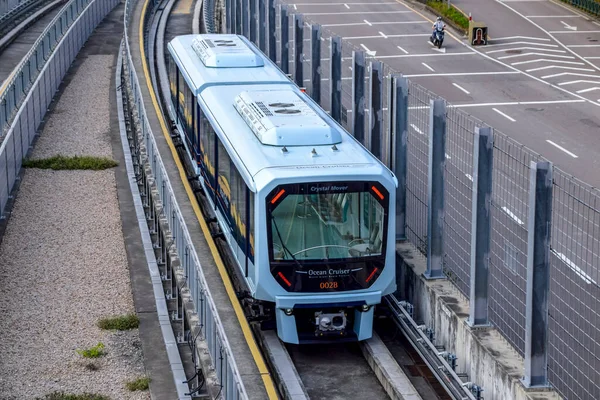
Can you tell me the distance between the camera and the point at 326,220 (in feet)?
53.4

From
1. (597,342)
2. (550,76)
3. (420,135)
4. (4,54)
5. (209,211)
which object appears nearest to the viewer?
(597,342)

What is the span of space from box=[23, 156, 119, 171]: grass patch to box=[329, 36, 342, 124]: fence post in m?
8.60

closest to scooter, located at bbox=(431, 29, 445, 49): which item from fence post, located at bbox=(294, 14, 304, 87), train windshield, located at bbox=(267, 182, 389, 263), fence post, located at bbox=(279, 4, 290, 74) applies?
fence post, located at bbox=(279, 4, 290, 74)

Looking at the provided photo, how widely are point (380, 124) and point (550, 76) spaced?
2276 centimetres

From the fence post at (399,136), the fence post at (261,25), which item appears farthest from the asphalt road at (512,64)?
the fence post at (399,136)

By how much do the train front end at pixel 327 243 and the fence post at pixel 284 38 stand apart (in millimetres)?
13155

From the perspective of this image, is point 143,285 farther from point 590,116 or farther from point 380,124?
point 590,116

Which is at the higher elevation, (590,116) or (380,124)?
(380,124)

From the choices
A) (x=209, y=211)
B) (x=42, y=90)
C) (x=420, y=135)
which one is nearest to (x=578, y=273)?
(x=420, y=135)

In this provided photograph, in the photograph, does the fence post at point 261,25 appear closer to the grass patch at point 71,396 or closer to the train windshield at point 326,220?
the train windshield at point 326,220

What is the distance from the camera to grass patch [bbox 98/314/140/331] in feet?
60.1

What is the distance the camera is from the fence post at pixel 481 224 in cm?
1455

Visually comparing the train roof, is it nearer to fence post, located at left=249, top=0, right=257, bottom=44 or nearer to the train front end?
the train front end

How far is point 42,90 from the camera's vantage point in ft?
113
